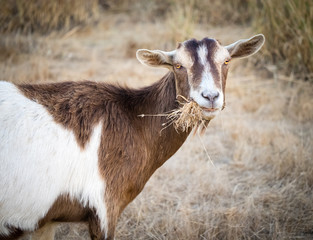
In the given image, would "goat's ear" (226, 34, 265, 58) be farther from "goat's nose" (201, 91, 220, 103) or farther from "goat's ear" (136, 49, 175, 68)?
"goat's nose" (201, 91, 220, 103)

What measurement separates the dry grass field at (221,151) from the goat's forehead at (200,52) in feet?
3.55

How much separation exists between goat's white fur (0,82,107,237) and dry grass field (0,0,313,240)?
1209mm

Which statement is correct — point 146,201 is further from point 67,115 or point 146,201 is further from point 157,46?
point 157,46

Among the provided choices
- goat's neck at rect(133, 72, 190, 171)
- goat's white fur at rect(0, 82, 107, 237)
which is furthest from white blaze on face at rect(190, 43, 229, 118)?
goat's white fur at rect(0, 82, 107, 237)

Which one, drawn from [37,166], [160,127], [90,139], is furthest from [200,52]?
[37,166]

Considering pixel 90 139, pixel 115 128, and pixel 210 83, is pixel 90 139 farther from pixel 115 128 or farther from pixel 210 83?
pixel 210 83

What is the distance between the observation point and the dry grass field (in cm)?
382

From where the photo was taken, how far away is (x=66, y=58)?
8.13m

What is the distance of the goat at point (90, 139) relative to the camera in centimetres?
258

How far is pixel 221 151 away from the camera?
521cm

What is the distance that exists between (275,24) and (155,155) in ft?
17.1

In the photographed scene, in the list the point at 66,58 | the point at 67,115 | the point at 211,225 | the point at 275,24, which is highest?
the point at 67,115

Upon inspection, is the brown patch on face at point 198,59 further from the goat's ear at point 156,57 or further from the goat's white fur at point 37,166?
the goat's white fur at point 37,166

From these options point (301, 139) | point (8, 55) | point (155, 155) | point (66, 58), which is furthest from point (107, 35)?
point (155, 155)
